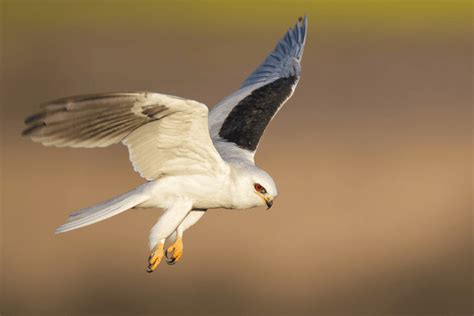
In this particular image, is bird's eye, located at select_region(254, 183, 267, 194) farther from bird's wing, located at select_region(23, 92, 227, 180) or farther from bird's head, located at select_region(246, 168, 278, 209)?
bird's wing, located at select_region(23, 92, 227, 180)

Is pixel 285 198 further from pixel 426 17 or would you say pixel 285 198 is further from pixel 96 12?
pixel 426 17

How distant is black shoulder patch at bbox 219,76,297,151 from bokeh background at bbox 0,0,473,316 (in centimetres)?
354

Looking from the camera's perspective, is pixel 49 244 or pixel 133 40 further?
pixel 133 40

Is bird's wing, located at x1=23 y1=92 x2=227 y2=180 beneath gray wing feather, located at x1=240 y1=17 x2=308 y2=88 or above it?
beneath

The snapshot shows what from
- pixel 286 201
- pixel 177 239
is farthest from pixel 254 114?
pixel 286 201

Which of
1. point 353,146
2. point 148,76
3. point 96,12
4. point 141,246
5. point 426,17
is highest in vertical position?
point 426,17

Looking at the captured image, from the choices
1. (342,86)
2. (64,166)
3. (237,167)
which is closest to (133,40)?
(342,86)

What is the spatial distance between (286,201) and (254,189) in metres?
7.93

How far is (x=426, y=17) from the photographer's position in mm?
37812

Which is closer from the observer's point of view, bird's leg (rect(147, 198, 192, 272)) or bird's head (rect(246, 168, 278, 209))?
bird's leg (rect(147, 198, 192, 272))

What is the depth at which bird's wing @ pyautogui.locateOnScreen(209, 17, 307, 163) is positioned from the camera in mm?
10031

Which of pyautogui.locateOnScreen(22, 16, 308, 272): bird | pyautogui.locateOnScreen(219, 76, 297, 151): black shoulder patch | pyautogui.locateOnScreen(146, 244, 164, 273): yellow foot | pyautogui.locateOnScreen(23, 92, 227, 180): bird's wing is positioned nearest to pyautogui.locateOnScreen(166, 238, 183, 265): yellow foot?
pyautogui.locateOnScreen(22, 16, 308, 272): bird

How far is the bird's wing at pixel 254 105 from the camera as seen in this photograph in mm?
10031

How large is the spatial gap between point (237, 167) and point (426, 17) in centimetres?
2985
